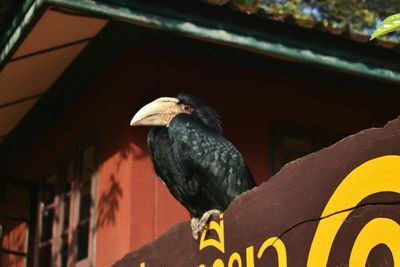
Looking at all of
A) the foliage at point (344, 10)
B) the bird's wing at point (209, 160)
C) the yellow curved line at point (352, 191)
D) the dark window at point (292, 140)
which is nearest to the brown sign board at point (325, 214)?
the yellow curved line at point (352, 191)

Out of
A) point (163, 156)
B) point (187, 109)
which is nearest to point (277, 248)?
point (163, 156)

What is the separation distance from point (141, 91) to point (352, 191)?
14.8 feet

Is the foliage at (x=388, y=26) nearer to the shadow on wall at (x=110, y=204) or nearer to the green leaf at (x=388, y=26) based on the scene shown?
the green leaf at (x=388, y=26)

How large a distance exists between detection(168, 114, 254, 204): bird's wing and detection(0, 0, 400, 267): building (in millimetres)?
1348

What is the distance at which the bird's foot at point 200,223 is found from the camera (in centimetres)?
290

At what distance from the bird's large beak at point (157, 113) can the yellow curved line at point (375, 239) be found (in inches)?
99.9

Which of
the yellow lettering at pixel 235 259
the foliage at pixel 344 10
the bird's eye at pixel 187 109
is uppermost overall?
the foliage at pixel 344 10

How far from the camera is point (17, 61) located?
644 cm

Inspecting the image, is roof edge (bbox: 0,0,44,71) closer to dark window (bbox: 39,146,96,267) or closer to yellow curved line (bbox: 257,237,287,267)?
dark window (bbox: 39,146,96,267)

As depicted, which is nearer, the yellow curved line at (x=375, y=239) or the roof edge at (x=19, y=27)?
the yellow curved line at (x=375, y=239)

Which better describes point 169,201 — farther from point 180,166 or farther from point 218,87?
point 180,166

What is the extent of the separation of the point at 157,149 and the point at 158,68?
2.09 metres

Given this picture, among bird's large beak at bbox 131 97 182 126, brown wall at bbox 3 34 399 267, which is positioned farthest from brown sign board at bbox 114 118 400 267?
brown wall at bbox 3 34 399 267

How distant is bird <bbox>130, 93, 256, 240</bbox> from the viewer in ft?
13.7
